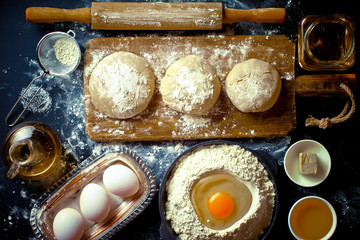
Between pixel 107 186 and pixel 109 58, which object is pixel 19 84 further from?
pixel 107 186

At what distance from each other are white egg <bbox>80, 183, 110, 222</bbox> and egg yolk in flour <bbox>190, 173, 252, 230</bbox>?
1.28 feet

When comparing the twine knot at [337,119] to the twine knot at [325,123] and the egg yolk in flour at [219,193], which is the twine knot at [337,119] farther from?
the egg yolk in flour at [219,193]

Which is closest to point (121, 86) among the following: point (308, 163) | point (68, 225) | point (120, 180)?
point (120, 180)

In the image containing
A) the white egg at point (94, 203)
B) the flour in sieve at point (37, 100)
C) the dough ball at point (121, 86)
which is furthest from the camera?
the flour in sieve at point (37, 100)

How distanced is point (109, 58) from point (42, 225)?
837mm

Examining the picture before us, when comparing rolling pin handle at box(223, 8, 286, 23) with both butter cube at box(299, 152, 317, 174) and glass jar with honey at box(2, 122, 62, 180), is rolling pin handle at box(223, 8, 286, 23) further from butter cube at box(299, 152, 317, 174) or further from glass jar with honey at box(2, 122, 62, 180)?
glass jar with honey at box(2, 122, 62, 180)

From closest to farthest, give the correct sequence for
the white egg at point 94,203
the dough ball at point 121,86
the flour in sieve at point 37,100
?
the white egg at point 94,203, the dough ball at point 121,86, the flour in sieve at point 37,100

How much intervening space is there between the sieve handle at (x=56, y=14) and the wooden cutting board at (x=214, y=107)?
0.12m

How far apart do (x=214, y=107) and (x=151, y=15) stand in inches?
21.2

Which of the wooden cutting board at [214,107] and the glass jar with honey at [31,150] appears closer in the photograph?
the glass jar with honey at [31,150]

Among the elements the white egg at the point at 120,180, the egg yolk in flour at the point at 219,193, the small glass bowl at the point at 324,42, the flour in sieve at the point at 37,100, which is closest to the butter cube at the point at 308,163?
the egg yolk in flour at the point at 219,193

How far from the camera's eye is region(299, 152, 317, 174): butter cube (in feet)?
4.84

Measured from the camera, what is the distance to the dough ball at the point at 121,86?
146cm

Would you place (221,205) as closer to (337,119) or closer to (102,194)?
(102,194)
